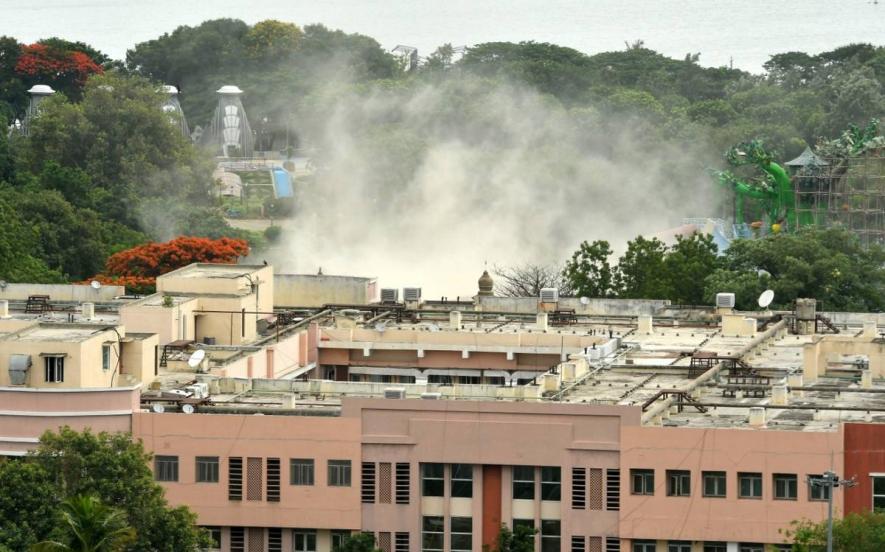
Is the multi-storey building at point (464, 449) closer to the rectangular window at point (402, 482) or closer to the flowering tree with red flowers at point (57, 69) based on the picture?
the rectangular window at point (402, 482)

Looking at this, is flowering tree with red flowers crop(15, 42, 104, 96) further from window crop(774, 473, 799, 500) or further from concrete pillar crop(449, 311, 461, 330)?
window crop(774, 473, 799, 500)

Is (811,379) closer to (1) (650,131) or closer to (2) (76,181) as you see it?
(2) (76,181)

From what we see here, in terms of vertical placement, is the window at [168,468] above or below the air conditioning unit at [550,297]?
below

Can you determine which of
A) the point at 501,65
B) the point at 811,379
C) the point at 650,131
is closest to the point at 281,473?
the point at 811,379

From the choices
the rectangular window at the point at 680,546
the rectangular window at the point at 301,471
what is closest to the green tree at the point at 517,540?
the rectangular window at the point at 680,546

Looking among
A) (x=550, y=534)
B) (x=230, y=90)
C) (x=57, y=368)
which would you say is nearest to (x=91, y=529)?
(x=57, y=368)

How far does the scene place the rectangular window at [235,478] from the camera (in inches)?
2547

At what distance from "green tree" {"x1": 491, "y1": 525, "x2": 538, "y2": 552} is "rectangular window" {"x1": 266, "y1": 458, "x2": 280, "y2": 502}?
465 cm

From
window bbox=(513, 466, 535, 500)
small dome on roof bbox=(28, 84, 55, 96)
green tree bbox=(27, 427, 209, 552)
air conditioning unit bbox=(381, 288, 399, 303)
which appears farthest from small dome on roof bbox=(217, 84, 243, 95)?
green tree bbox=(27, 427, 209, 552)

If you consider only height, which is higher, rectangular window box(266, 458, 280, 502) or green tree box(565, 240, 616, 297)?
green tree box(565, 240, 616, 297)

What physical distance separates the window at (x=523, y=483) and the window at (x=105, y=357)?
8999 millimetres

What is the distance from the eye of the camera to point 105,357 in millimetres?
66750

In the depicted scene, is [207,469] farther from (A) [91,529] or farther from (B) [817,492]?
(B) [817,492]

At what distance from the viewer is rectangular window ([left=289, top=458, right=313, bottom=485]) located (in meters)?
64.6
